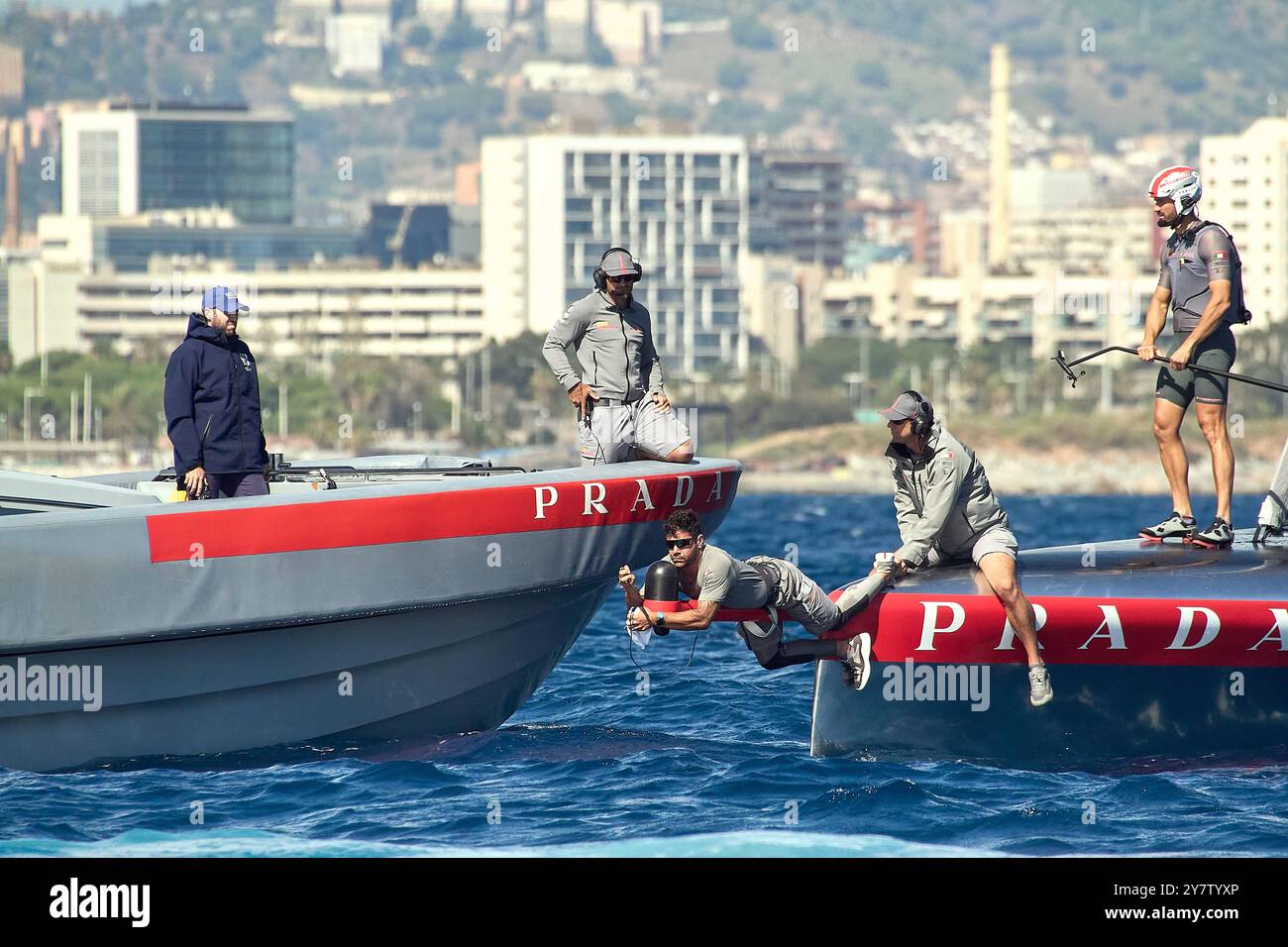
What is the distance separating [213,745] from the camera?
12164 millimetres

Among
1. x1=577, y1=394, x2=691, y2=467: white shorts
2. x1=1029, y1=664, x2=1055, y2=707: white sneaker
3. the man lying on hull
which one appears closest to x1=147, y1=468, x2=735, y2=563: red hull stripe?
the man lying on hull

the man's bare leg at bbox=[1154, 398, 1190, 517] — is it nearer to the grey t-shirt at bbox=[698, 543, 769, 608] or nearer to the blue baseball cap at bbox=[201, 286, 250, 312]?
the grey t-shirt at bbox=[698, 543, 769, 608]

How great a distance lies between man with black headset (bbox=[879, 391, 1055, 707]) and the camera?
12070 mm

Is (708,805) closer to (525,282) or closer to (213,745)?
(213,745)

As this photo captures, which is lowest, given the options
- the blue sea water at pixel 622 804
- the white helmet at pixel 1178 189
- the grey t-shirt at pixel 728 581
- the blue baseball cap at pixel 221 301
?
the blue sea water at pixel 622 804

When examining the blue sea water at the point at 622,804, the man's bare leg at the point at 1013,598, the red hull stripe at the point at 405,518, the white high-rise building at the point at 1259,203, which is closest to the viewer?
the blue sea water at the point at 622,804

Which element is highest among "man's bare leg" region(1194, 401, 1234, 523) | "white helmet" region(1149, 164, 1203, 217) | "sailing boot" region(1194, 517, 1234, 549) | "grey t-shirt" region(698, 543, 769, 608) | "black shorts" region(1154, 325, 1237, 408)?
"white helmet" region(1149, 164, 1203, 217)

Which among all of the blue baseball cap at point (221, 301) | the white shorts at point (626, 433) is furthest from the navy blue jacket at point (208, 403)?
the white shorts at point (626, 433)

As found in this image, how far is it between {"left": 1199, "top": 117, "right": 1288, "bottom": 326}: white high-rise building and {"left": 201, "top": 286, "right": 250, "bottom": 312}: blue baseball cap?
184 meters

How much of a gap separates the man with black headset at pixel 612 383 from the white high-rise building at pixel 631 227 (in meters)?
173

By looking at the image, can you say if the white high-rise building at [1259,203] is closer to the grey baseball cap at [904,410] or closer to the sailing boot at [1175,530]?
the sailing boot at [1175,530]

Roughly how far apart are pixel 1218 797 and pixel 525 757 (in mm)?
4240

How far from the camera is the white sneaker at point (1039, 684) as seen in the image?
12.3 m

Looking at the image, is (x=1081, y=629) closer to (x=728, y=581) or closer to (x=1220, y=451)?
(x=1220, y=451)
